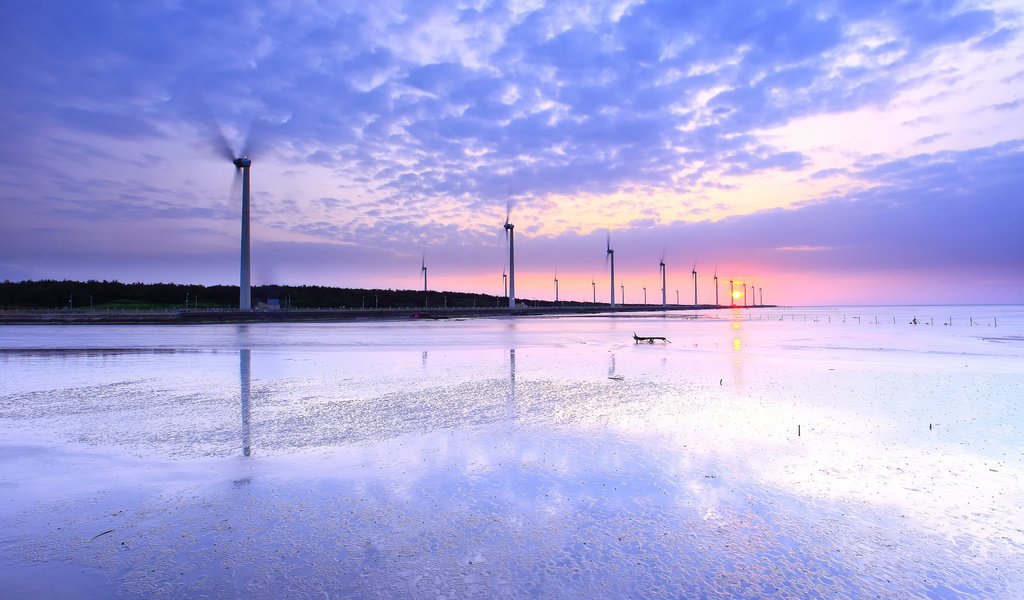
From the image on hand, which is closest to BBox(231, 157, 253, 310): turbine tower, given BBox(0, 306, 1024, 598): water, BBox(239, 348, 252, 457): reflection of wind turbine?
BBox(239, 348, 252, 457): reflection of wind turbine

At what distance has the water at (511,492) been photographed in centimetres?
441

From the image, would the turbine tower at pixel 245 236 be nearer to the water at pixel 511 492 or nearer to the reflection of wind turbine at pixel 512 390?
the reflection of wind turbine at pixel 512 390

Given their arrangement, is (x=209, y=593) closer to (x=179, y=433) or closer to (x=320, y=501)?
(x=320, y=501)

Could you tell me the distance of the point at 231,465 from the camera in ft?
24.3

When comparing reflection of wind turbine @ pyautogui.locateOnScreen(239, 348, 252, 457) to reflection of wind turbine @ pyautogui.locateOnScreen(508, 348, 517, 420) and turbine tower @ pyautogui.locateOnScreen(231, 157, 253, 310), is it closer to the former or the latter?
reflection of wind turbine @ pyautogui.locateOnScreen(508, 348, 517, 420)

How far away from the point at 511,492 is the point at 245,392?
961 centimetres

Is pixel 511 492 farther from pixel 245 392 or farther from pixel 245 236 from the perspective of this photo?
pixel 245 236

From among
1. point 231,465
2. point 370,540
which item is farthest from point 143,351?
point 370,540

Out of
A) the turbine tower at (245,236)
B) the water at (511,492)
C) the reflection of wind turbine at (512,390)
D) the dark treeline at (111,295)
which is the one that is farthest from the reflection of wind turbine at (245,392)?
the dark treeline at (111,295)

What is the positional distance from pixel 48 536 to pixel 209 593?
2197mm

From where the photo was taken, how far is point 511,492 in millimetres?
6332

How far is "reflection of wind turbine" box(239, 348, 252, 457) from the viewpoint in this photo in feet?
27.7

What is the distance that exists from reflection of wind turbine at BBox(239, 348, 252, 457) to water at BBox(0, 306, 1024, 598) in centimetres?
7

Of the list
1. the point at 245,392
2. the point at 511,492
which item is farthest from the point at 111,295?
the point at 511,492
